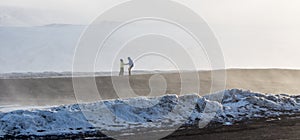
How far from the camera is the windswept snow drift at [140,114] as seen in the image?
441 inches

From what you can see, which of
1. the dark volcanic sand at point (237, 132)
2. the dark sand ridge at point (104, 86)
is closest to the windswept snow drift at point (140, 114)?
the dark volcanic sand at point (237, 132)

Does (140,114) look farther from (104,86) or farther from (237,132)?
(104,86)

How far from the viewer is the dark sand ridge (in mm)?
23234

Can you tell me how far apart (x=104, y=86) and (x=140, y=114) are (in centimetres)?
1397

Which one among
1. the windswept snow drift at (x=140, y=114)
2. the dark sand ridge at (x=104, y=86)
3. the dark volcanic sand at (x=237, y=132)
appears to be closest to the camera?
the dark volcanic sand at (x=237, y=132)

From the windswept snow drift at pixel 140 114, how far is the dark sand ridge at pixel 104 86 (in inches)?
379

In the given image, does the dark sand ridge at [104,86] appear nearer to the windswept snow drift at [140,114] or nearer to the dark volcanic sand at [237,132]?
the windswept snow drift at [140,114]

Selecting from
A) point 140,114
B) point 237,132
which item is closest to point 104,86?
point 140,114

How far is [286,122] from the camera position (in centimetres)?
1230

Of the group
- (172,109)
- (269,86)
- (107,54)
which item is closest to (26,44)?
(107,54)

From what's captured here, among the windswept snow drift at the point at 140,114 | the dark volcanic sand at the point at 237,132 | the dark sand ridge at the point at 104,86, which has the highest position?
the dark sand ridge at the point at 104,86

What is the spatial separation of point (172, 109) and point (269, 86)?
2246 cm

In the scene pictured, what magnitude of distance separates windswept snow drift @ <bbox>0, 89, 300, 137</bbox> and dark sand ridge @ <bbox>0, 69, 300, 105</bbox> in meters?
9.63

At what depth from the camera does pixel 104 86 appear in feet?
87.2
